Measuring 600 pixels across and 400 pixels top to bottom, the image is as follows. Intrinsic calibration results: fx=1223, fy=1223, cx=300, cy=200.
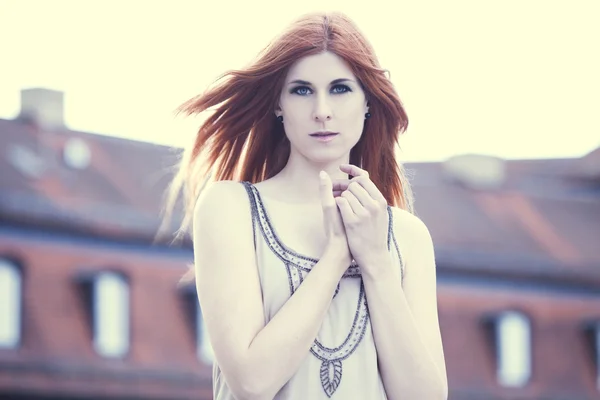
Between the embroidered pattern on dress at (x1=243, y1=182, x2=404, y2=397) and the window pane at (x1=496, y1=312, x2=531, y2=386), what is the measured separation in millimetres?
→ 20577

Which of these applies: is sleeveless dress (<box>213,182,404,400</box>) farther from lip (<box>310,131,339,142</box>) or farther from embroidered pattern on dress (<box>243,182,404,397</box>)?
lip (<box>310,131,339,142</box>)

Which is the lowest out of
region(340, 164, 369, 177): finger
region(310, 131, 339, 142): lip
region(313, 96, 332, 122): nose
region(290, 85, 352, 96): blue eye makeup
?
region(340, 164, 369, 177): finger

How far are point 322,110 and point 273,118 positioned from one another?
0.25m

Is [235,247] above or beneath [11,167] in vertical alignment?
beneath

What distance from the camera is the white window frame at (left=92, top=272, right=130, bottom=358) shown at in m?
19.7

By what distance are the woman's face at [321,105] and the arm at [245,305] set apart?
22 centimetres

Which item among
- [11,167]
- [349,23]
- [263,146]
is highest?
[11,167]

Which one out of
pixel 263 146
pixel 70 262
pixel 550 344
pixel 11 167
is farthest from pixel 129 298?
pixel 263 146

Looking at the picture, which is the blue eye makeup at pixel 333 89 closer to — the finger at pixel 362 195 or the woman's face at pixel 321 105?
the woman's face at pixel 321 105

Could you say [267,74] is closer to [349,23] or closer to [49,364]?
[349,23]

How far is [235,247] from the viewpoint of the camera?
2729 millimetres

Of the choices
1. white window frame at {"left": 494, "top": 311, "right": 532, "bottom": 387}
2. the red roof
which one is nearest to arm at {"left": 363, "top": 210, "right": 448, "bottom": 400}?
the red roof

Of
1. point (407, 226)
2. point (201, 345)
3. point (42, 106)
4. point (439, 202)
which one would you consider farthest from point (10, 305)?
point (407, 226)

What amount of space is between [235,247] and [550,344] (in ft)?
70.9
